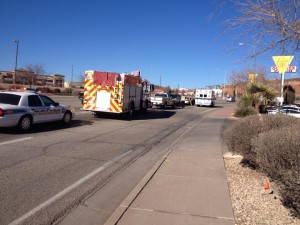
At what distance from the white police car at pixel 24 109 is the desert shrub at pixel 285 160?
944 centimetres

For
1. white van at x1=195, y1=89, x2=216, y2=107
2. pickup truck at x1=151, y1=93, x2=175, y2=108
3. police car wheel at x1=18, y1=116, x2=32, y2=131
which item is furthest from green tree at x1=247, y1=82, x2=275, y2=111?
white van at x1=195, y1=89, x2=216, y2=107

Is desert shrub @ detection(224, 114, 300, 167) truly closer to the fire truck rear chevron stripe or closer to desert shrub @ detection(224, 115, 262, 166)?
desert shrub @ detection(224, 115, 262, 166)

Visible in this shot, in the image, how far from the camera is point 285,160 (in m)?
4.95

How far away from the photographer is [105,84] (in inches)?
839

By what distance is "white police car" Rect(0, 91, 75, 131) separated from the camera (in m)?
12.5

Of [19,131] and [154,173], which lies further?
[19,131]

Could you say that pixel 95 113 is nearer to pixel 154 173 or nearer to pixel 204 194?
pixel 154 173

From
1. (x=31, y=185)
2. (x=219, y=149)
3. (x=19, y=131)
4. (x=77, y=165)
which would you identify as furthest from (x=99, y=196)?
(x=19, y=131)

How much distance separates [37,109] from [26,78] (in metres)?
61.2

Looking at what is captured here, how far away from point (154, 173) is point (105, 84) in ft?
46.6

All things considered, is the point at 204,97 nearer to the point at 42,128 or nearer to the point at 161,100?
the point at 161,100

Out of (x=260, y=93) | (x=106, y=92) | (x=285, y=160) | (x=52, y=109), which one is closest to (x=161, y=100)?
(x=260, y=93)

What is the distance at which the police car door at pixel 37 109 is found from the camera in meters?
13.7

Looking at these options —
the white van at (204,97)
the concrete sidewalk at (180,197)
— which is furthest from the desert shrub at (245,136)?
the white van at (204,97)
